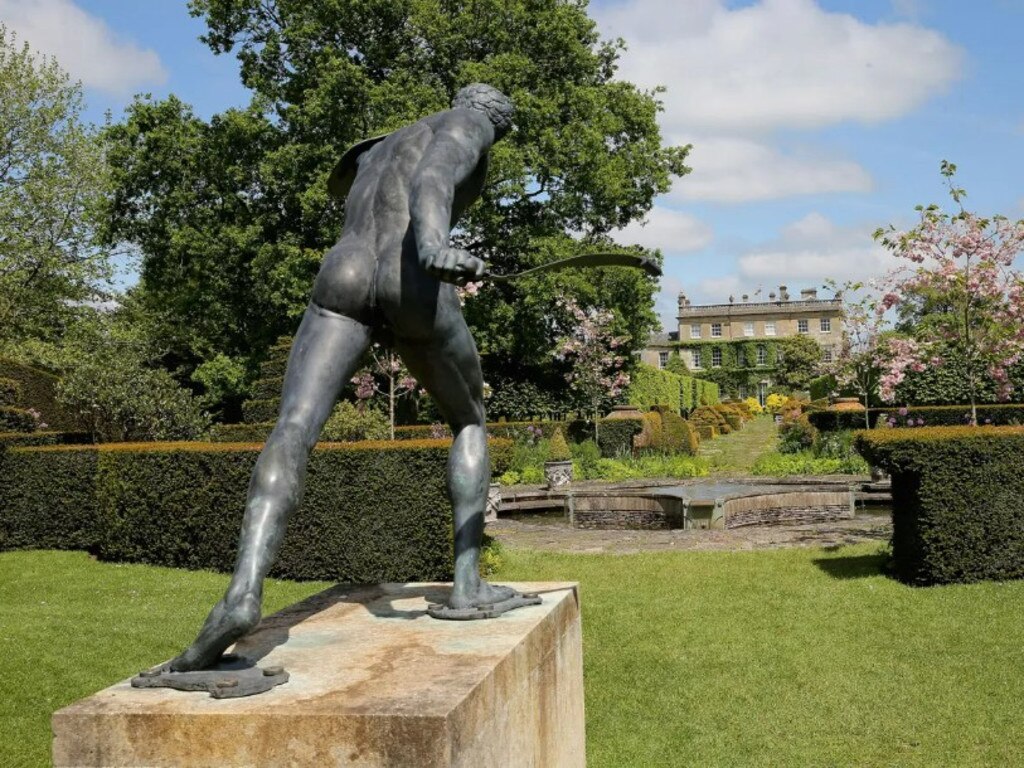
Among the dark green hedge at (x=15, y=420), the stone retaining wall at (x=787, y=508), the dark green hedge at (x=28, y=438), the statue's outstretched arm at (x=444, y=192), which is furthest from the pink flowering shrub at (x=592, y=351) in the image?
the statue's outstretched arm at (x=444, y=192)

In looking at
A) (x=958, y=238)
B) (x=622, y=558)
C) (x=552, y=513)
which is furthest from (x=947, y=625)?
(x=552, y=513)

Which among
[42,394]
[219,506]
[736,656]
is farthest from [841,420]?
[42,394]

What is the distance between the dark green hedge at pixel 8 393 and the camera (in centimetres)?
1619

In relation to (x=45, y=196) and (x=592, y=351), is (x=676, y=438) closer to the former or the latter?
(x=592, y=351)

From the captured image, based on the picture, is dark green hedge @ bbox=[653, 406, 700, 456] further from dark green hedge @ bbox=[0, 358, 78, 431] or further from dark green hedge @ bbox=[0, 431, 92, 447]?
dark green hedge @ bbox=[0, 431, 92, 447]

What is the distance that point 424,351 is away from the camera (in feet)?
11.5

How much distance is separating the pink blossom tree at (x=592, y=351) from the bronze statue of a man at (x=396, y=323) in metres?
20.4

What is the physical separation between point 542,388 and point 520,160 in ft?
21.9

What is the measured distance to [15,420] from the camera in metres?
15.7

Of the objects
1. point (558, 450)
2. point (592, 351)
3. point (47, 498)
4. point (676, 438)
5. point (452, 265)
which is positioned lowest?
point (47, 498)

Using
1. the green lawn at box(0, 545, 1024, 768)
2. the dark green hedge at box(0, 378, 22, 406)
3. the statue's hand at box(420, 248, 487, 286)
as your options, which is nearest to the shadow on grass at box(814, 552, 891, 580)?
the green lawn at box(0, 545, 1024, 768)

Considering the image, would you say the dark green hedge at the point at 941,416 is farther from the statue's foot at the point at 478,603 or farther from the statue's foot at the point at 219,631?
the statue's foot at the point at 219,631

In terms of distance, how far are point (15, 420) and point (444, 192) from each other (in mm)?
14716

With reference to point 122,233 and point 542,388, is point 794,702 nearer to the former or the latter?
point 542,388
